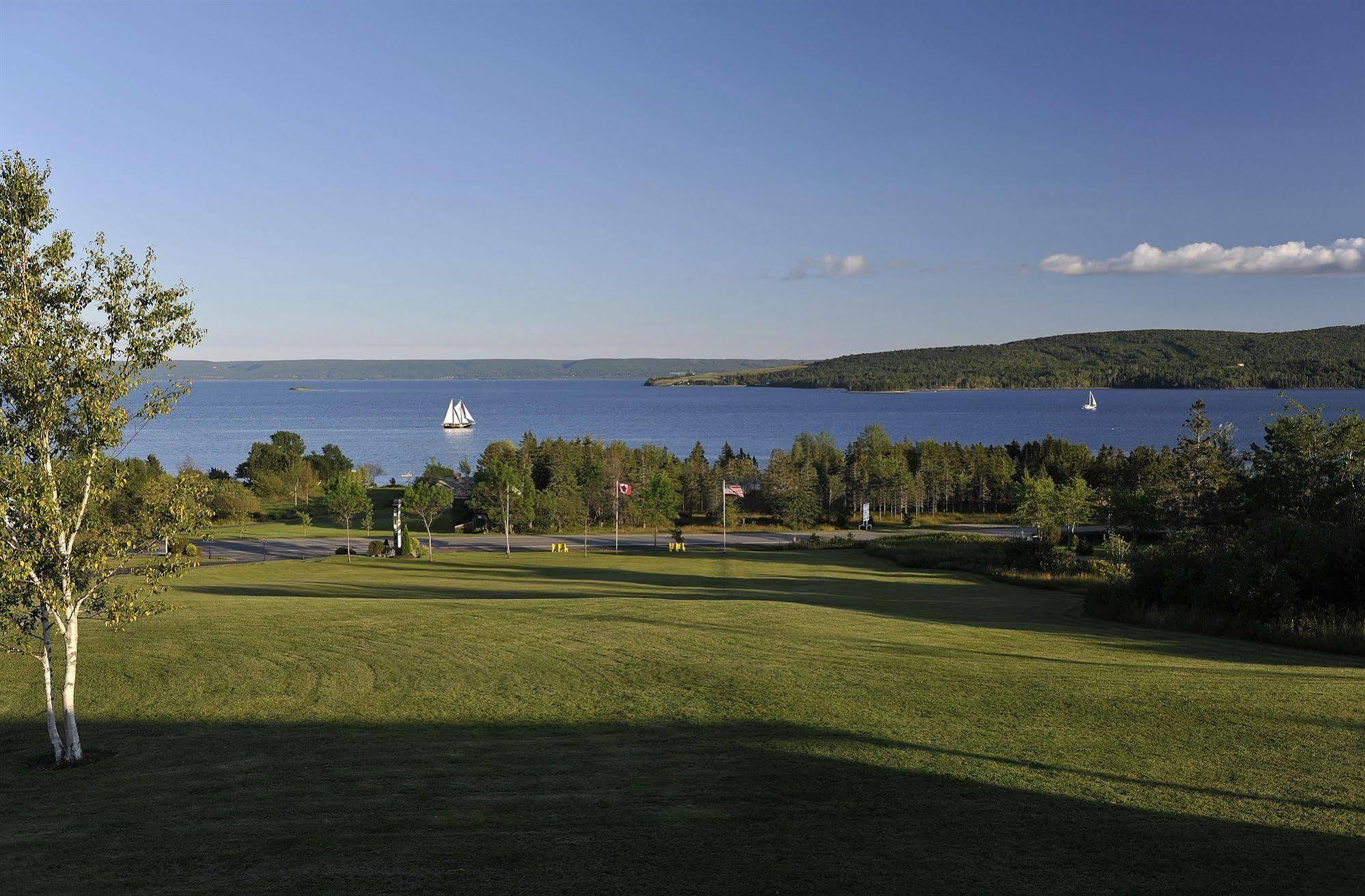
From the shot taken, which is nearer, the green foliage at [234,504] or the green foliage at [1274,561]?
the green foliage at [1274,561]

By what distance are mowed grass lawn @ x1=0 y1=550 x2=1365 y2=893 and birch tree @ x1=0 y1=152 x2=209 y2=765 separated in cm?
223

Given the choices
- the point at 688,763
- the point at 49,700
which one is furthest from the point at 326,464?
the point at 688,763

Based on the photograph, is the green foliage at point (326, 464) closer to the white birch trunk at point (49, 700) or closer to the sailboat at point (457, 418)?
the white birch trunk at point (49, 700)

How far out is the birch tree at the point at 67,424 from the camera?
A: 10945 mm

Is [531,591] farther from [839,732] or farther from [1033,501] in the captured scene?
[1033,501]

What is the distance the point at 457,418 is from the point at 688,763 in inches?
7315

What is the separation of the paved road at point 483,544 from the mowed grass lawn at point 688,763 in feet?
106

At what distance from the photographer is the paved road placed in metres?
50.4

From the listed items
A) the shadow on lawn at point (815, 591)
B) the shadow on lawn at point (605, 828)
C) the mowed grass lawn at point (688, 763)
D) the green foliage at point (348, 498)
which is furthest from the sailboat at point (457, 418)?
the shadow on lawn at point (605, 828)

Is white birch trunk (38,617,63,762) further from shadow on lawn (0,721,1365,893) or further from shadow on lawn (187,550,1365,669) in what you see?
shadow on lawn (187,550,1365,669)

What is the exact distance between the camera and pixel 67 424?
11383 millimetres

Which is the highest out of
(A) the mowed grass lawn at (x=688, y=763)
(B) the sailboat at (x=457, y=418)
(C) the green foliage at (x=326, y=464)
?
(B) the sailboat at (x=457, y=418)

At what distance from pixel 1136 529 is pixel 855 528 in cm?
2530

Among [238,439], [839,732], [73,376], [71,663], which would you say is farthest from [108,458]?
[238,439]
